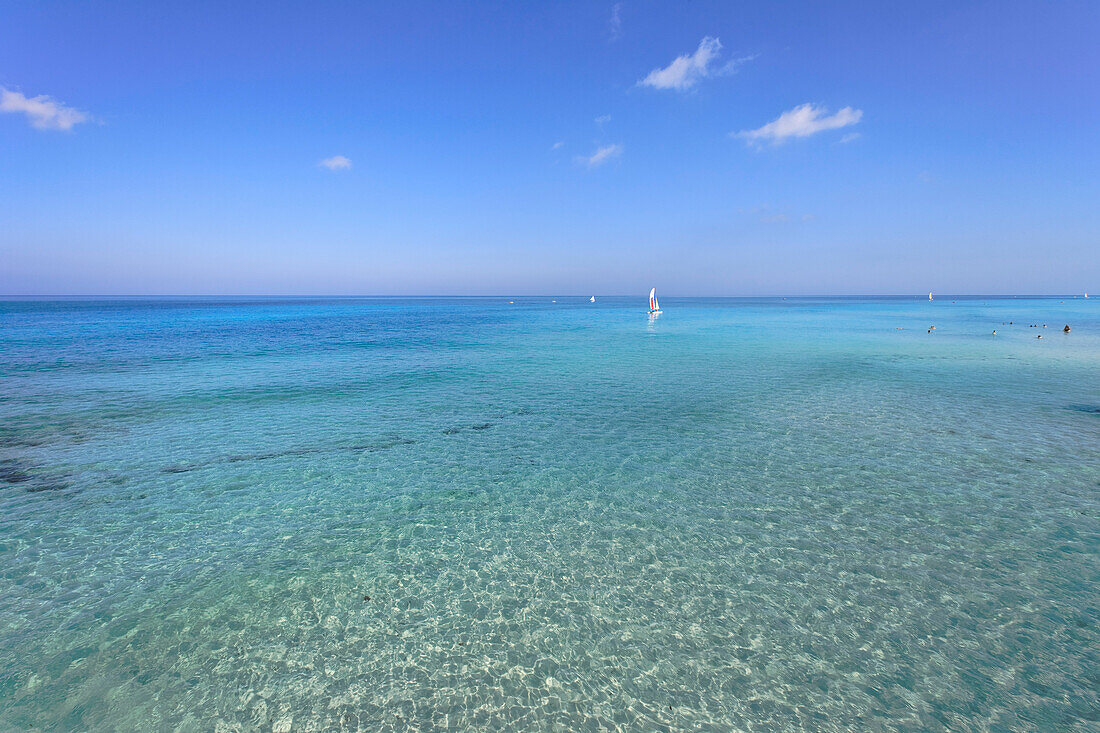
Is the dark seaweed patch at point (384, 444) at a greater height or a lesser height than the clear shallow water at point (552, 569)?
greater

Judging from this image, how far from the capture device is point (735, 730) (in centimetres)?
501

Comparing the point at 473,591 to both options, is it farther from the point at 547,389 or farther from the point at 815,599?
the point at 547,389

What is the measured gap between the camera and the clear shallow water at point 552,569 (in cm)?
540

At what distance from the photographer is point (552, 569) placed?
792 centimetres

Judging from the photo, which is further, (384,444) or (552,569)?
(384,444)

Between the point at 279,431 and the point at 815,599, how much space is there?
15.7 metres

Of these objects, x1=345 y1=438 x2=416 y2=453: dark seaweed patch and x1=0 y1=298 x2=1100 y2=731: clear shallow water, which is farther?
x1=345 y1=438 x2=416 y2=453: dark seaweed patch

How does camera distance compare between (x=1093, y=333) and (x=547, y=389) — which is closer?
(x=547, y=389)

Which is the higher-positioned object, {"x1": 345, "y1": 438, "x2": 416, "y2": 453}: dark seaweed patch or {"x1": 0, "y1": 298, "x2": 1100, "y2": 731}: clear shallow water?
{"x1": 345, "y1": 438, "x2": 416, "y2": 453}: dark seaweed patch

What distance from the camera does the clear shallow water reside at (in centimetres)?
540

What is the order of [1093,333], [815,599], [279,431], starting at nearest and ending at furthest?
1. [815,599]
2. [279,431]
3. [1093,333]

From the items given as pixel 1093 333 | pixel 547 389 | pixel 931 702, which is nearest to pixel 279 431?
pixel 547 389

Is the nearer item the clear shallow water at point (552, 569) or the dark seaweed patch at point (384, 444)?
the clear shallow water at point (552, 569)

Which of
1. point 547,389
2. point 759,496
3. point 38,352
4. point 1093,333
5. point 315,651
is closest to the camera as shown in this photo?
point 315,651
